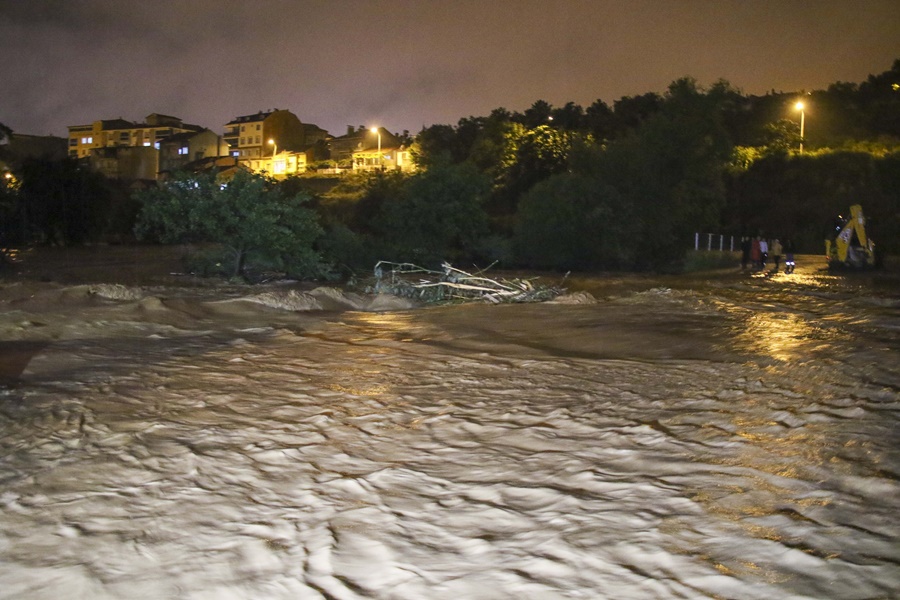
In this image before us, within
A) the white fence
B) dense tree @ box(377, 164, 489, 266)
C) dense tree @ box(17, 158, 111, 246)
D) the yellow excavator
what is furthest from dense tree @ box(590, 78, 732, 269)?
dense tree @ box(17, 158, 111, 246)

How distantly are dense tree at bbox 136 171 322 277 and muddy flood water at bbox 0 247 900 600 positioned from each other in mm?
10187

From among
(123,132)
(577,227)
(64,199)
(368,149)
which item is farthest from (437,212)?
(123,132)

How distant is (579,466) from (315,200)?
142 feet

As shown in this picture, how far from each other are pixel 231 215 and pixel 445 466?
60.8 feet

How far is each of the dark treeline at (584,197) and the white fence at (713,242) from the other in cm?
90

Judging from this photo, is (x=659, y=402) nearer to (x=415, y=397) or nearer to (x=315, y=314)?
(x=415, y=397)

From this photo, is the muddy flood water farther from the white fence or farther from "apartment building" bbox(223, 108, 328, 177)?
"apartment building" bbox(223, 108, 328, 177)

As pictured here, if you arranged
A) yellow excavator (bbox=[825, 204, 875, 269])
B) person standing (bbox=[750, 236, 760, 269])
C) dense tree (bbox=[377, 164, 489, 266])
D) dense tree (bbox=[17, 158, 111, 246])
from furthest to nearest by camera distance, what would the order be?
dense tree (bbox=[17, 158, 111, 246]) < person standing (bbox=[750, 236, 760, 269]) < dense tree (bbox=[377, 164, 489, 266]) < yellow excavator (bbox=[825, 204, 875, 269])

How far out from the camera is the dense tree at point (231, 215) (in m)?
23.5

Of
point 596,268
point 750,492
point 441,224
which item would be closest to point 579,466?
point 750,492

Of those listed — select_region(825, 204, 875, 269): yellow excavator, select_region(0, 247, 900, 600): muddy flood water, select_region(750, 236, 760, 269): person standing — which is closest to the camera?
select_region(0, 247, 900, 600): muddy flood water

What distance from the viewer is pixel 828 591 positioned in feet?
13.9

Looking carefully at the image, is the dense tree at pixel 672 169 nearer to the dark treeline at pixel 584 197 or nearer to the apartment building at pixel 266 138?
the dark treeline at pixel 584 197

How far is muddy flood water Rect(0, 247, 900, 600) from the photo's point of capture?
455 centimetres
